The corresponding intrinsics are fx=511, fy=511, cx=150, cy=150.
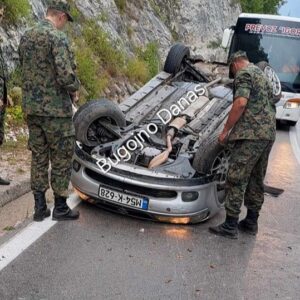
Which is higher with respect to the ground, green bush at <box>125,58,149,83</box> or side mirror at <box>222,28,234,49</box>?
side mirror at <box>222,28,234,49</box>

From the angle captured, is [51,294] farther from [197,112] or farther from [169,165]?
[197,112]

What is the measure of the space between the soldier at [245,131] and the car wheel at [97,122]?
1.39 m

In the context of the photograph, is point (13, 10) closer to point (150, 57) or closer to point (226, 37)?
point (226, 37)

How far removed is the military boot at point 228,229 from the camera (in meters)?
4.98

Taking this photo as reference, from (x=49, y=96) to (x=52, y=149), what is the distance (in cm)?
52

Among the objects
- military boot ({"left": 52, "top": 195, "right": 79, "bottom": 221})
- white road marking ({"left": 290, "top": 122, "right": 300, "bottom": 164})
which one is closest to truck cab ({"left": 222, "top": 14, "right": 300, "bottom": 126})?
white road marking ({"left": 290, "top": 122, "right": 300, "bottom": 164})

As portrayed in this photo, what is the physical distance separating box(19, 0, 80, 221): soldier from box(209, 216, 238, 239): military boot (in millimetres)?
1543

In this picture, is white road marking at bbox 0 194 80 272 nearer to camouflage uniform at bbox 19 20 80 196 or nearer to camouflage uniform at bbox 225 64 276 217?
camouflage uniform at bbox 19 20 80 196

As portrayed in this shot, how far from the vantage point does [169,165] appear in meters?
5.02

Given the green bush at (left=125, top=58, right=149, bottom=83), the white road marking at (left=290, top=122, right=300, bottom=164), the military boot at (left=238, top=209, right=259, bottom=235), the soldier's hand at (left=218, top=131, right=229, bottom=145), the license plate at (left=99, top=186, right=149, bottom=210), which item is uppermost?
the soldier's hand at (left=218, top=131, right=229, bottom=145)

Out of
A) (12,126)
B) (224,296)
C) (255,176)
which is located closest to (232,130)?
(255,176)

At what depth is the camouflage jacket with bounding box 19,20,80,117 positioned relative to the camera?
4.39m

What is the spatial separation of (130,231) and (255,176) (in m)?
1.36

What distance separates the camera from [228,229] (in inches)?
197
